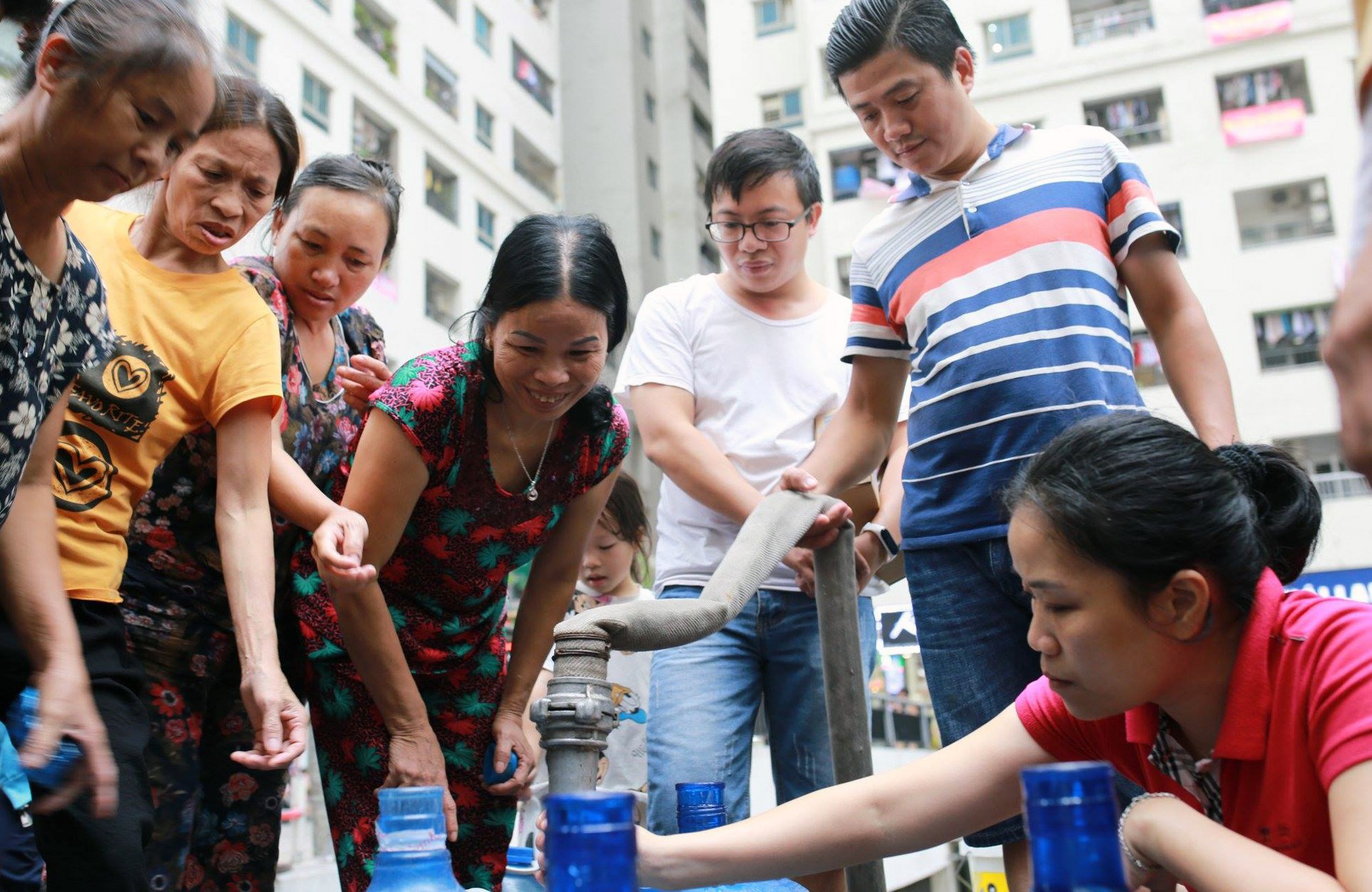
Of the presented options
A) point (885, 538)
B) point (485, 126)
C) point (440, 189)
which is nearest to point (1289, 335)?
point (440, 189)

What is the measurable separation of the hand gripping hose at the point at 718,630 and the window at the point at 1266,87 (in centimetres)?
1968

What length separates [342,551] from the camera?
2051mm

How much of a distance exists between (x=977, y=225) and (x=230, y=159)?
1373 mm

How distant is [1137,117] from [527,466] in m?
19.8

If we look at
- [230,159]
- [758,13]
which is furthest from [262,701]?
[758,13]

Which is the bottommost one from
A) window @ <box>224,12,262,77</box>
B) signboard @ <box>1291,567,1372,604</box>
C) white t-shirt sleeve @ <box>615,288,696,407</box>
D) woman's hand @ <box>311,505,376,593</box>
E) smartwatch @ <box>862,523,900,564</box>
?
signboard @ <box>1291,567,1372,604</box>

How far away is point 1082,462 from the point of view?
1512mm

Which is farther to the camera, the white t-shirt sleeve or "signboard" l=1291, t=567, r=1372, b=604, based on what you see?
"signboard" l=1291, t=567, r=1372, b=604

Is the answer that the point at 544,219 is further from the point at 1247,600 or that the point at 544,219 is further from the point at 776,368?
the point at 1247,600

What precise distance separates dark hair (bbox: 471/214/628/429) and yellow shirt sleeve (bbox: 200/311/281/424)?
1.25 ft

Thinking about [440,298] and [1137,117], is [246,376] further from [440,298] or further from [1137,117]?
[1137,117]

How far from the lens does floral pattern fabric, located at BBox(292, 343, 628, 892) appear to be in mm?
2334

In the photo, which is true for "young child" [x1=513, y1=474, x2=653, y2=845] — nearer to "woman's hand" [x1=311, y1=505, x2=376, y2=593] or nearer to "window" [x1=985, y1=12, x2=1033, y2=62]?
"woman's hand" [x1=311, y1=505, x2=376, y2=593]

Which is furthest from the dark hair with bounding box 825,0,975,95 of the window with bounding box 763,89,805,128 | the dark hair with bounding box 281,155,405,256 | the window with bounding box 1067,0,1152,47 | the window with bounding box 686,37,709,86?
the window with bounding box 686,37,709,86
